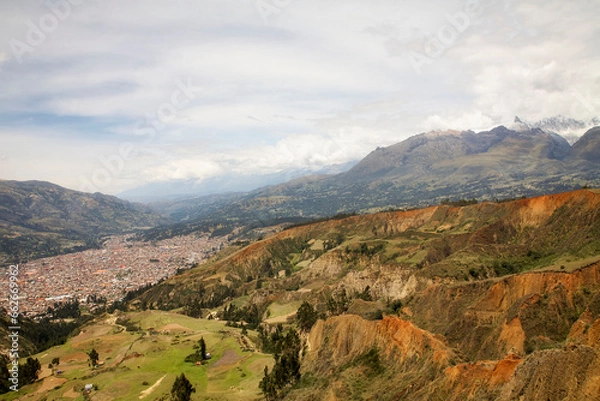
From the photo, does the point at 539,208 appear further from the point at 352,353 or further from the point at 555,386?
the point at 555,386

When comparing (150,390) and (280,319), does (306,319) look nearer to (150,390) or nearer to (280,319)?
(280,319)

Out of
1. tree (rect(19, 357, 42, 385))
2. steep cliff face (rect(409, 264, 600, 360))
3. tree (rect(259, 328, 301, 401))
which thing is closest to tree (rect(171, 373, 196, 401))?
tree (rect(259, 328, 301, 401))

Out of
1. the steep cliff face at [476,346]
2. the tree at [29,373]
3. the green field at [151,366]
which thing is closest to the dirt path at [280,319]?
the green field at [151,366]

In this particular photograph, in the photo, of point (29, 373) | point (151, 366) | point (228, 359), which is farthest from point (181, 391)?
point (29, 373)

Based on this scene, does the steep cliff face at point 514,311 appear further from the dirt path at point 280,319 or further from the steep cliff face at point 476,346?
the dirt path at point 280,319

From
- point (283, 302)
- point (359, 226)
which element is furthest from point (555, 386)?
point (359, 226)

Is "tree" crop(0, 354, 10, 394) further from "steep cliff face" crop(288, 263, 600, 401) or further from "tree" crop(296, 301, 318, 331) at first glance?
"steep cliff face" crop(288, 263, 600, 401)
